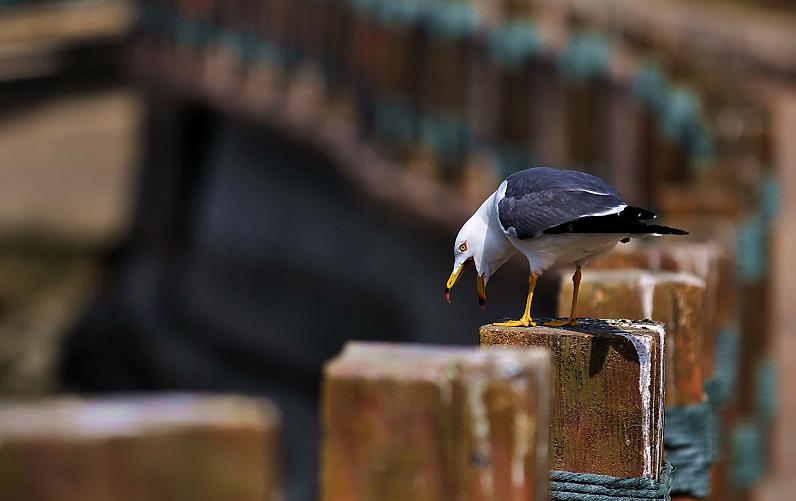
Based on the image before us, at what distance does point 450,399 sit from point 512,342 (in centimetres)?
66

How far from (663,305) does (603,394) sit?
0.55m

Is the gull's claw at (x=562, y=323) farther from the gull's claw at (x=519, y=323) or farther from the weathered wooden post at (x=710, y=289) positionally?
the weathered wooden post at (x=710, y=289)

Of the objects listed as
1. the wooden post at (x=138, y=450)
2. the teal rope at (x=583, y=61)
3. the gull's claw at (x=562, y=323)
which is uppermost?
the teal rope at (x=583, y=61)

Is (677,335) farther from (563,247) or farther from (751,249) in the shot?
(751,249)

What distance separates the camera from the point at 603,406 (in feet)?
7.72

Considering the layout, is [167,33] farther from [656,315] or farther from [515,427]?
[515,427]

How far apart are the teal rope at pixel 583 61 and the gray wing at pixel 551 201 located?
4088mm

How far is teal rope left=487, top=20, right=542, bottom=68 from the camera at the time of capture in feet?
21.6

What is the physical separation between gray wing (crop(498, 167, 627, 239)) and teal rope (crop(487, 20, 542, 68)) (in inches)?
165

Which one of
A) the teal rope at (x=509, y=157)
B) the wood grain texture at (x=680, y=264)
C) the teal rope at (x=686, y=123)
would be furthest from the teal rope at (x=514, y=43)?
the wood grain texture at (x=680, y=264)

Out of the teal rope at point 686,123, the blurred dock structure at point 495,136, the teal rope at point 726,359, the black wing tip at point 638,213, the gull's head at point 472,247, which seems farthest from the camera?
the teal rope at point 686,123

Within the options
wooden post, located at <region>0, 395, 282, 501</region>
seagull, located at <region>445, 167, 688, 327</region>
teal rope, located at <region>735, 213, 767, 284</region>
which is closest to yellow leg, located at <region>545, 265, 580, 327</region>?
seagull, located at <region>445, 167, 688, 327</region>

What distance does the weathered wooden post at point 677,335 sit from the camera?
2.86m

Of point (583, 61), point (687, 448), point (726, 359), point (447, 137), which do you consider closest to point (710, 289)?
point (687, 448)
